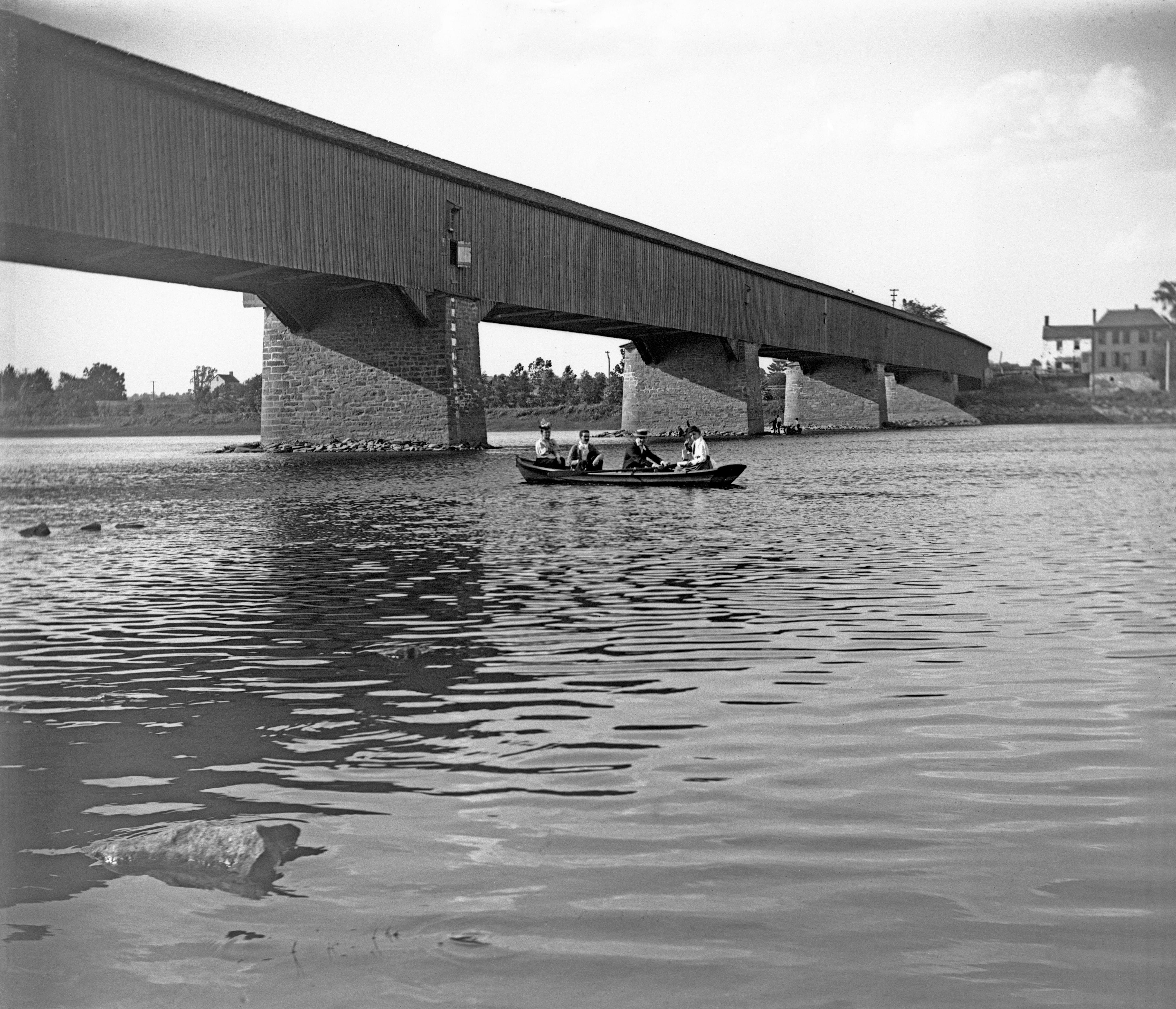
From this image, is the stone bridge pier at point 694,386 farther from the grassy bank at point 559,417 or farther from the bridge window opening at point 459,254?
the grassy bank at point 559,417

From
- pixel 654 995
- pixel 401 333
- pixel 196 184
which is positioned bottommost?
pixel 654 995

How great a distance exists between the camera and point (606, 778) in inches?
183

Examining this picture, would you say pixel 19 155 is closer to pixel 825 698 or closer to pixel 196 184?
pixel 196 184

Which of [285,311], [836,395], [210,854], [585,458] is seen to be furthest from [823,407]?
[210,854]

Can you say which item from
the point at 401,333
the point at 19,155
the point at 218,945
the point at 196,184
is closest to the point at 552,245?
the point at 401,333

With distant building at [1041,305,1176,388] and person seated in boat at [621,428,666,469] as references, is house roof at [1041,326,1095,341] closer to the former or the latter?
distant building at [1041,305,1176,388]

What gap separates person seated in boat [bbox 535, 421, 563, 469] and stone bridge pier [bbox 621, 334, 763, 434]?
95.1 feet

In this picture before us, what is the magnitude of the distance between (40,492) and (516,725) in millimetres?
20773

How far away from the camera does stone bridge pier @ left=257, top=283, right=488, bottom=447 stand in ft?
116

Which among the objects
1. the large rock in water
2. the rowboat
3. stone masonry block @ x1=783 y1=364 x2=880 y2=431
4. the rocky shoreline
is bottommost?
the large rock in water

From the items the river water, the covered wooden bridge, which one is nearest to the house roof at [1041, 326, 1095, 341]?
the covered wooden bridge

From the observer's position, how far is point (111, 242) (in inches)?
973

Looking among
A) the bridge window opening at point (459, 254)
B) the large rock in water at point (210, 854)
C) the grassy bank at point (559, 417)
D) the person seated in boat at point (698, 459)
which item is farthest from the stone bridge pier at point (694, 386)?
the large rock in water at point (210, 854)

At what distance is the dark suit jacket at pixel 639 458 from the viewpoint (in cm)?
2278
